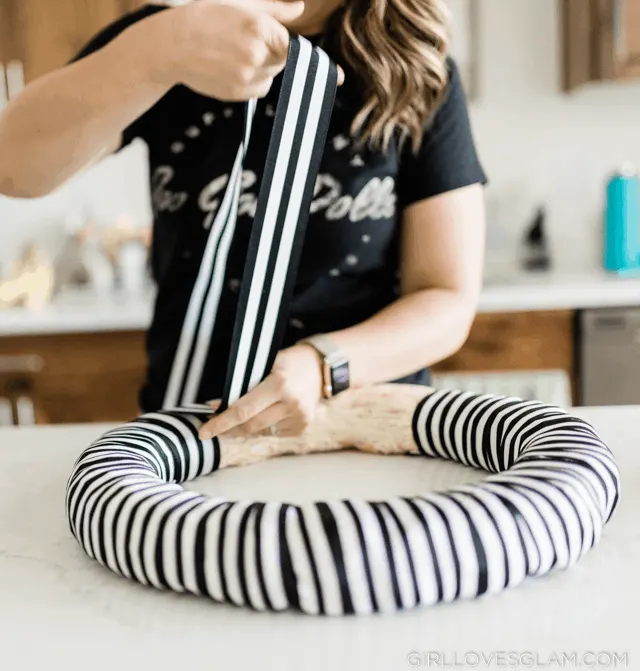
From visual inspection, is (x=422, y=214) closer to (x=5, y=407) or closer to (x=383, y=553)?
(x=383, y=553)

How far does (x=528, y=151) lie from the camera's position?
2381 mm

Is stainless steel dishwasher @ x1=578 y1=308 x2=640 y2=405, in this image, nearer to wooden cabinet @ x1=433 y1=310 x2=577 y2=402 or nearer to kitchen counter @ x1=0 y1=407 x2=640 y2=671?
wooden cabinet @ x1=433 y1=310 x2=577 y2=402

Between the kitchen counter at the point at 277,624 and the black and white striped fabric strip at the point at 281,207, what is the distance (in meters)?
0.20

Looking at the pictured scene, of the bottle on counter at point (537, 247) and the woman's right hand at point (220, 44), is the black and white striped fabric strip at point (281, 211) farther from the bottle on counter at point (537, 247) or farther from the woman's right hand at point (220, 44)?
the bottle on counter at point (537, 247)

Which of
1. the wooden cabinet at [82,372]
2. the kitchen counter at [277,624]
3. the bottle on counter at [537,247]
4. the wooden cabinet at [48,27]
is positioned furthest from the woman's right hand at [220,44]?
the bottle on counter at [537,247]

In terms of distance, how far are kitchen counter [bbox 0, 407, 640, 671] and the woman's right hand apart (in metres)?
0.36

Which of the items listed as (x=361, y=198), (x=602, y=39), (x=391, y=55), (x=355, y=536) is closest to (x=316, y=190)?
(x=361, y=198)

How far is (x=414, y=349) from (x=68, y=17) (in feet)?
5.27

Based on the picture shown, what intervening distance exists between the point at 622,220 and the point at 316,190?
154 centimetres

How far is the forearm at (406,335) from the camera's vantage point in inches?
33.2

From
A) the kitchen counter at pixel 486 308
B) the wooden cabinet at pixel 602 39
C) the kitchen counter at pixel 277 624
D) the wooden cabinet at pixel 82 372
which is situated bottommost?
the wooden cabinet at pixel 82 372

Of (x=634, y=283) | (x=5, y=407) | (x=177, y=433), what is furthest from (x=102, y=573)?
(x=634, y=283)

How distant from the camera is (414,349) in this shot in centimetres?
91

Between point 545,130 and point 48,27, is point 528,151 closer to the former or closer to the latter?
point 545,130
